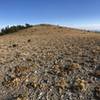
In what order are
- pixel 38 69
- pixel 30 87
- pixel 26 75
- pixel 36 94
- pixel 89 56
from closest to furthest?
pixel 36 94 → pixel 30 87 → pixel 26 75 → pixel 38 69 → pixel 89 56

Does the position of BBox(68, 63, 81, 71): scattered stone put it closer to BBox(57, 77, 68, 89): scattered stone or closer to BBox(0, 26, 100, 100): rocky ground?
BBox(0, 26, 100, 100): rocky ground

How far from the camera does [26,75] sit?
10172mm

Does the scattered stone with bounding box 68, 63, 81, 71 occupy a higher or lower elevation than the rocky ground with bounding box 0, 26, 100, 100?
higher

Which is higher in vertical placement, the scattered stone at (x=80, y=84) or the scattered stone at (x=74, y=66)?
the scattered stone at (x=74, y=66)

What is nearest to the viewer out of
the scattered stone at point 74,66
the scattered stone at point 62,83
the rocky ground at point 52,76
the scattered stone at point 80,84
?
the rocky ground at point 52,76

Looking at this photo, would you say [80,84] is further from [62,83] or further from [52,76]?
[52,76]

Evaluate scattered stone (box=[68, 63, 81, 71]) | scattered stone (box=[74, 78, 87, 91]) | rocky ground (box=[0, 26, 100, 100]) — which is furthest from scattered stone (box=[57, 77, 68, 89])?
scattered stone (box=[68, 63, 81, 71])

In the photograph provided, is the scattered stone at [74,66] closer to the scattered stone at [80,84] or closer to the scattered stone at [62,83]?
the scattered stone at [62,83]

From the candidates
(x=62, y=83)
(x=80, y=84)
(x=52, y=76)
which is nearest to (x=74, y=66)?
(x=52, y=76)

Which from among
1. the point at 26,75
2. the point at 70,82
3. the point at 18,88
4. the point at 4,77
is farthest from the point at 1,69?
the point at 70,82

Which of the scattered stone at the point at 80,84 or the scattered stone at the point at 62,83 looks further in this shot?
the scattered stone at the point at 62,83

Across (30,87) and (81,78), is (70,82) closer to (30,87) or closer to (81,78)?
(81,78)

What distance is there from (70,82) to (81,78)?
713mm

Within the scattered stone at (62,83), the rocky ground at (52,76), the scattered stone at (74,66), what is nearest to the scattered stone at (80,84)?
the rocky ground at (52,76)
